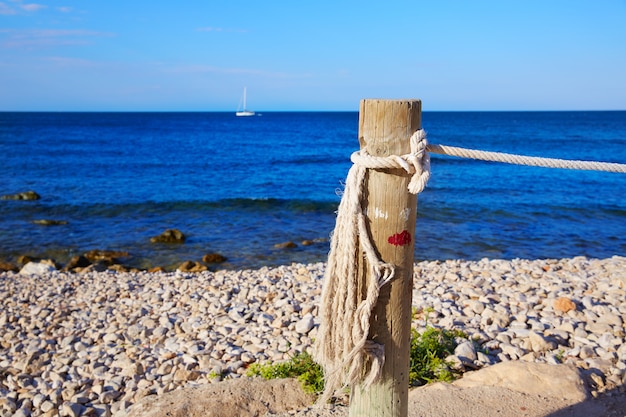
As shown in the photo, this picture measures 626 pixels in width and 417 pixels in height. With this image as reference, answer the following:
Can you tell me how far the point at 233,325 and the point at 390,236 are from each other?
12.5ft

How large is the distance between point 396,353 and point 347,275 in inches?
18.2

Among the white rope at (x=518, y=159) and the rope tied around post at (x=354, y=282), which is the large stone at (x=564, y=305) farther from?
the rope tied around post at (x=354, y=282)

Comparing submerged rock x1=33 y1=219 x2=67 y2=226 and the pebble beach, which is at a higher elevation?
the pebble beach

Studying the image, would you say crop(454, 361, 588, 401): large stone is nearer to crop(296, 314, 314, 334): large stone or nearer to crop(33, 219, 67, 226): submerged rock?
crop(296, 314, 314, 334): large stone

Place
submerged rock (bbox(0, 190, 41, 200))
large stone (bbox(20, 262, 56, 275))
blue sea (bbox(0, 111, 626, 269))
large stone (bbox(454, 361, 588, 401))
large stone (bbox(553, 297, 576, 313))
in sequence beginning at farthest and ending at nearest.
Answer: submerged rock (bbox(0, 190, 41, 200)) < blue sea (bbox(0, 111, 626, 269)) < large stone (bbox(20, 262, 56, 275)) < large stone (bbox(553, 297, 576, 313)) < large stone (bbox(454, 361, 588, 401))

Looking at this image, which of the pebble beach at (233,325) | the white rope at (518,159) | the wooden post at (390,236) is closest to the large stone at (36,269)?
the pebble beach at (233,325)

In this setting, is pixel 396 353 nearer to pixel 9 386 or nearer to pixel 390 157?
pixel 390 157

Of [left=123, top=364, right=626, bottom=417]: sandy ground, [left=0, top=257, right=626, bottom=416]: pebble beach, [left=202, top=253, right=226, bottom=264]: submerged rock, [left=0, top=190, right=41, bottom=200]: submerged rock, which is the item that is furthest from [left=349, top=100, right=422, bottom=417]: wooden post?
[left=0, top=190, right=41, bottom=200]: submerged rock

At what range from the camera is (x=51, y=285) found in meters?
8.20

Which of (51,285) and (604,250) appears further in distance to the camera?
(604,250)

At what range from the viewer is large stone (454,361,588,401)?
11.6 ft

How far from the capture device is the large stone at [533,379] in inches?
139

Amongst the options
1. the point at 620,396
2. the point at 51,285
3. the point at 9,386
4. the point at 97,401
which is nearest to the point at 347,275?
the point at 620,396

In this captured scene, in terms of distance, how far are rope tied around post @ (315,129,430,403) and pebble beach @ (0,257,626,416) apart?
2.04 m
